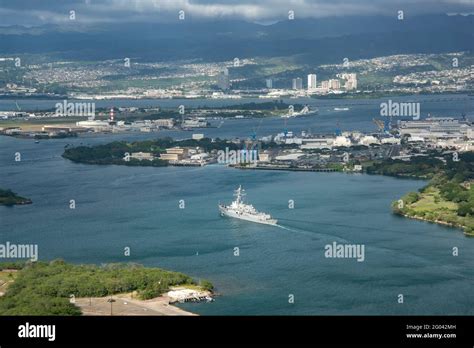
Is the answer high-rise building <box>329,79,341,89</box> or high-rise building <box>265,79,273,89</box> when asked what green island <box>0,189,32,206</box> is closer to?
high-rise building <box>329,79,341,89</box>

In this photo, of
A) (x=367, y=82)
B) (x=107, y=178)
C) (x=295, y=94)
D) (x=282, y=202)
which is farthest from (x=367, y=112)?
(x=282, y=202)

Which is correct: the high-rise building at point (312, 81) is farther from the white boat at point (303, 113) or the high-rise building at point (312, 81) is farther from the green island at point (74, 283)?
the green island at point (74, 283)

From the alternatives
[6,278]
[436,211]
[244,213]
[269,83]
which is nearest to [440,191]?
[436,211]

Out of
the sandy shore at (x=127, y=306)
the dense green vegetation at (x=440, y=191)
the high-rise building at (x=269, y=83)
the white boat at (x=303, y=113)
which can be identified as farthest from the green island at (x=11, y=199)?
the high-rise building at (x=269, y=83)

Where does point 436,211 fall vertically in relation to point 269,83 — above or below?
below

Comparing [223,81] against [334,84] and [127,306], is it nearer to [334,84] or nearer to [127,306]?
[334,84]
